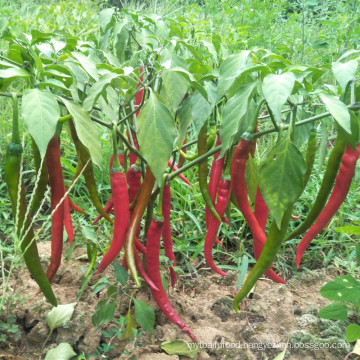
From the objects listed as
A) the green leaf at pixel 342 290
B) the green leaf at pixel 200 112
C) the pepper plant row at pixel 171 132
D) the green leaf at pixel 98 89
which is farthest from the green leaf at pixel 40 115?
the green leaf at pixel 342 290

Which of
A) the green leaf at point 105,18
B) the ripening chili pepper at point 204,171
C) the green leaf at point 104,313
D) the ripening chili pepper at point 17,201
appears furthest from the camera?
the green leaf at point 105,18

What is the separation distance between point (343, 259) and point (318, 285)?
Answer: 0.82ft

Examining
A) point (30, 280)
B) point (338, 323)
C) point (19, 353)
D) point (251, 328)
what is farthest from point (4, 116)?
point (338, 323)

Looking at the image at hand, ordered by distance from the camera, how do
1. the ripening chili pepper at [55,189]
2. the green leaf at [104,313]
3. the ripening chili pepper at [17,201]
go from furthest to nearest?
the green leaf at [104,313] < the ripening chili pepper at [55,189] < the ripening chili pepper at [17,201]

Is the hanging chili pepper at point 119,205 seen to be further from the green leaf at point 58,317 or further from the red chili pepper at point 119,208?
the green leaf at point 58,317

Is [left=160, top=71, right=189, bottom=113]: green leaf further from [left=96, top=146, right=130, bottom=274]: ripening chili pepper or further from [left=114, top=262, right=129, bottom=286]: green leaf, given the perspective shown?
[left=114, top=262, right=129, bottom=286]: green leaf

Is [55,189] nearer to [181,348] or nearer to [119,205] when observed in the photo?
[119,205]

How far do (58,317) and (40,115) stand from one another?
0.83 m

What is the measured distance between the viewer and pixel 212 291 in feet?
5.80

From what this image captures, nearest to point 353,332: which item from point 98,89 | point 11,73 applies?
point 98,89

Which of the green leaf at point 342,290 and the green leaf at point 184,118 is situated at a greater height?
the green leaf at point 184,118

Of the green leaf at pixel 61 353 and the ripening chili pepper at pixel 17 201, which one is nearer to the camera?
the ripening chili pepper at pixel 17 201

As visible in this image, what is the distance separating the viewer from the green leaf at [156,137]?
3.26 feet

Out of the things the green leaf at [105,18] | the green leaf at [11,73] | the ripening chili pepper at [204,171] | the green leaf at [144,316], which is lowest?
the green leaf at [144,316]
